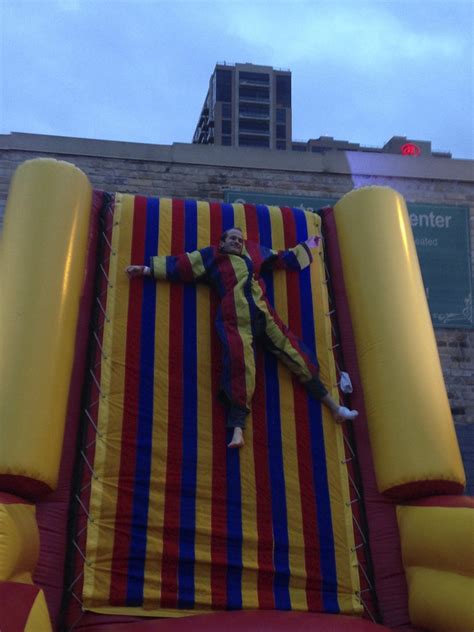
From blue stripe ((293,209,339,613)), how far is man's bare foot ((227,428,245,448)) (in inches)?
13.1

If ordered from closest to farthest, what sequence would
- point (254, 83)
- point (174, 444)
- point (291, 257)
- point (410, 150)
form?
point (174, 444) < point (291, 257) < point (410, 150) < point (254, 83)

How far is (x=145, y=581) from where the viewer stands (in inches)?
95.7

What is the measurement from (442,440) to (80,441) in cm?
149

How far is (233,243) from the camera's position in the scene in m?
3.42

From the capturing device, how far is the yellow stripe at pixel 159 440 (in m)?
2.45

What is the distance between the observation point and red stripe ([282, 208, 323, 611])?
2.53 meters

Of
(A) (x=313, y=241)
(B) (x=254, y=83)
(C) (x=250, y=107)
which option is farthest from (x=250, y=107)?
(A) (x=313, y=241)

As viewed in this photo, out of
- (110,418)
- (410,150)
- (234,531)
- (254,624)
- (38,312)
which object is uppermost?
(410,150)

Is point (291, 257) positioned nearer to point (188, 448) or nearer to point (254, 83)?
point (188, 448)

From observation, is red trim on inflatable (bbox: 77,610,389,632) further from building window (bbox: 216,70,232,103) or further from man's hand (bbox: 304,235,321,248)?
building window (bbox: 216,70,232,103)

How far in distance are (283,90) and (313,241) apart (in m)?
51.4

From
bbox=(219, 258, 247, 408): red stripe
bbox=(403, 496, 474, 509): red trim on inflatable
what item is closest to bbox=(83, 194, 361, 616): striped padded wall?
bbox=(219, 258, 247, 408): red stripe

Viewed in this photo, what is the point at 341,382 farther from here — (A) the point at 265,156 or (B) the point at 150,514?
(A) the point at 265,156

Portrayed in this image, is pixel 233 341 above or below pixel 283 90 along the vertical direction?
below
